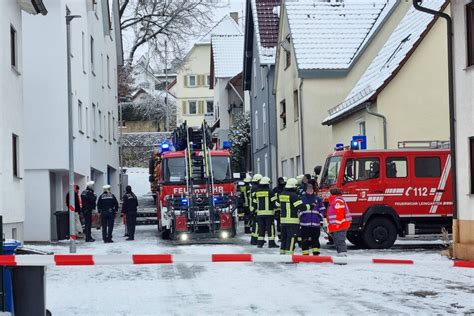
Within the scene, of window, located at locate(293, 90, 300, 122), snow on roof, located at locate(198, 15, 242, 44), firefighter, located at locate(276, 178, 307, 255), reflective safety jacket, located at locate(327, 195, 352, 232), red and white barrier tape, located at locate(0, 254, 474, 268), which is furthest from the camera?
snow on roof, located at locate(198, 15, 242, 44)

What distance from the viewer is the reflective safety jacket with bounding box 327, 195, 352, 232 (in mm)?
16500

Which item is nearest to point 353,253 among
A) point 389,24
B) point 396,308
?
point 396,308

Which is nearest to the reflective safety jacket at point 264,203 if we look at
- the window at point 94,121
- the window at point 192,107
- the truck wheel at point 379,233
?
the truck wheel at point 379,233

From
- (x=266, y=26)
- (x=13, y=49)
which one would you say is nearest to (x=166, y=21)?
(x=266, y=26)

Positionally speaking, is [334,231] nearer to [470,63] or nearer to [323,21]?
[470,63]

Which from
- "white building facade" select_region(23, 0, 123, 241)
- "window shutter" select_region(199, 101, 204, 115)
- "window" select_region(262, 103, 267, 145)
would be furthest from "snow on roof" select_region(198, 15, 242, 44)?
"white building facade" select_region(23, 0, 123, 241)

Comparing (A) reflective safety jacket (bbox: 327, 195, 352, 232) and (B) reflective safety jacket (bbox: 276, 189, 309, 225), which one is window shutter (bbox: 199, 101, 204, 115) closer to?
(B) reflective safety jacket (bbox: 276, 189, 309, 225)

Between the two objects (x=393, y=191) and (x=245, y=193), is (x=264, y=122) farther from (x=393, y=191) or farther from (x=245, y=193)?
(x=393, y=191)

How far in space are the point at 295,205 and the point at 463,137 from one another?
11.7 ft

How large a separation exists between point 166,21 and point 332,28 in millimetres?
17560

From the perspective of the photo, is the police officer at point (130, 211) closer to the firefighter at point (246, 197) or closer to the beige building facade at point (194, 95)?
the firefighter at point (246, 197)

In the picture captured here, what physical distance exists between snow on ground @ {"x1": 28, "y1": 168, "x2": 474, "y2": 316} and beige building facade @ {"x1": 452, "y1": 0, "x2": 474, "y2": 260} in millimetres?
908

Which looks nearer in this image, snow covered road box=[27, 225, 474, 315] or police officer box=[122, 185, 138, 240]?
snow covered road box=[27, 225, 474, 315]

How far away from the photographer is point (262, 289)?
1234cm
